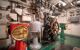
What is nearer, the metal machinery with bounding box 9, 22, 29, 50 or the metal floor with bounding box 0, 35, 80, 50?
the metal machinery with bounding box 9, 22, 29, 50

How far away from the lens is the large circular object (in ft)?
2.42

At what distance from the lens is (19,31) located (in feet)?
2.46

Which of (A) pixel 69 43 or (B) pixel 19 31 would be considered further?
(A) pixel 69 43

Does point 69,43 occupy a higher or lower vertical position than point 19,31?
lower

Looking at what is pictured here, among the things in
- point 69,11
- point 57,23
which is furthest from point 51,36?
point 69,11

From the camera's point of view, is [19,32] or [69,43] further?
[69,43]

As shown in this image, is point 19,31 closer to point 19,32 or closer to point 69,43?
point 19,32

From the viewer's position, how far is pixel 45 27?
129 cm

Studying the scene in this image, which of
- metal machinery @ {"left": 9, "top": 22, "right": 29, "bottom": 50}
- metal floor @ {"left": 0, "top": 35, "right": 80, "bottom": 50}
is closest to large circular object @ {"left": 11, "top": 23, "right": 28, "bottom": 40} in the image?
metal machinery @ {"left": 9, "top": 22, "right": 29, "bottom": 50}

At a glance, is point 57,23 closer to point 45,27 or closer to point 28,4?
point 45,27

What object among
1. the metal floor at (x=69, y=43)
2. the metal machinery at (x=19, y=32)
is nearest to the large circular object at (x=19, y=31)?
the metal machinery at (x=19, y=32)

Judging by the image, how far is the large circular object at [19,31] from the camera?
737 mm

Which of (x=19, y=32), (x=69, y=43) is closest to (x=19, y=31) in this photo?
(x=19, y=32)

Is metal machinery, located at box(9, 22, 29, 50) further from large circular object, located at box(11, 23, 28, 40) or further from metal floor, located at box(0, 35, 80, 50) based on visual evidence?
metal floor, located at box(0, 35, 80, 50)
